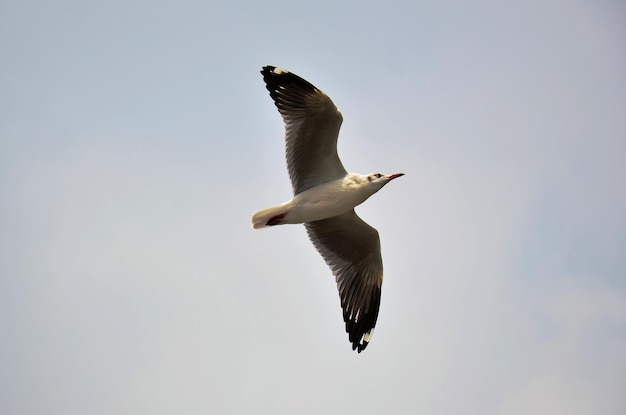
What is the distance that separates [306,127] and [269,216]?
1.28 meters

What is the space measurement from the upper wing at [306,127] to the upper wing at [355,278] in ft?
3.37

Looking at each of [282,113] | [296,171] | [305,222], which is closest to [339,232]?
[305,222]

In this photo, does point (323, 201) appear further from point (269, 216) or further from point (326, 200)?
point (269, 216)

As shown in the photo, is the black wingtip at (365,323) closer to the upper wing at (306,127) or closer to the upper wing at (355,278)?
the upper wing at (355,278)

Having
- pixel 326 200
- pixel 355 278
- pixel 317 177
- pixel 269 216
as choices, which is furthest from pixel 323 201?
pixel 355 278

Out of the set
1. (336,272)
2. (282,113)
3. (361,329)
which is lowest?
(361,329)

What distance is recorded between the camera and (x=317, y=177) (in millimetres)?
10219

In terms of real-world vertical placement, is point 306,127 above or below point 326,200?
above

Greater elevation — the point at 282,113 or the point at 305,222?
the point at 282,113

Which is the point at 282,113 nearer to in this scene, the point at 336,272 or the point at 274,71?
the point at 274,71

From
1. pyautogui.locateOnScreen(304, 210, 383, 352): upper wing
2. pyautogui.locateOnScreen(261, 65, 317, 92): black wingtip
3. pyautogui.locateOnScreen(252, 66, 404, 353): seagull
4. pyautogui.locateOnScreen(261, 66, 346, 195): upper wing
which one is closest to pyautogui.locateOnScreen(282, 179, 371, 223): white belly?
pyautogui.locateOnScreen(252, 66, 404, 353): seagull

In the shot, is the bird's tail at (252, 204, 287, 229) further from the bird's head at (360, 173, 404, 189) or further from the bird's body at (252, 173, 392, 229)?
the bird's head at (360, 173, 404, 189)

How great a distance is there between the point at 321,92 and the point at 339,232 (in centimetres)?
225

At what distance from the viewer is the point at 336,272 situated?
11.0 metres
